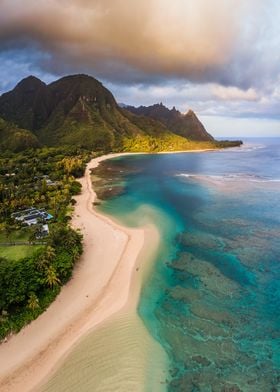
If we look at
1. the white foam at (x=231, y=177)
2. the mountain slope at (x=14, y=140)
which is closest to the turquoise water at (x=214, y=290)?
the white foam at (x=231, y=177)

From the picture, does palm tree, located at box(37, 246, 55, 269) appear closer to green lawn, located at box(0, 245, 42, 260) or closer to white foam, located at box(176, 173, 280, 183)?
green lawn, located at box(0, 245, 42, 260)

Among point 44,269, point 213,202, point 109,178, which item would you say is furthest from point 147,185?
point 44,269

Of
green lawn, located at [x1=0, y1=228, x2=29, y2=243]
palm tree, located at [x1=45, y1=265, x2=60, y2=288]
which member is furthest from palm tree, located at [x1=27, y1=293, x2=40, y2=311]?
green lawn, located at [x1=0, y1=228, x2=29, y2=243]

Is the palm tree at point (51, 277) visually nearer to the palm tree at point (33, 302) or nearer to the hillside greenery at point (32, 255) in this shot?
the hillside greenery at point (32, 255)

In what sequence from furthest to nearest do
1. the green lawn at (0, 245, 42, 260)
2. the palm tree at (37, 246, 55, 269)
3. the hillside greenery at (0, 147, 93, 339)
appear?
the green lawn at (0, 245, 42, 260), the palm tree at (37, 246, 55, 269), the hillside greenery at (0, 147, 93, 339)

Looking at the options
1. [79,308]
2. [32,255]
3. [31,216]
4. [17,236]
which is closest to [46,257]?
[32,255]

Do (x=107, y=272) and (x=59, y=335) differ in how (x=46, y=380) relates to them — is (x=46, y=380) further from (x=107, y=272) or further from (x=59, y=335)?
(x=107, y=272)
